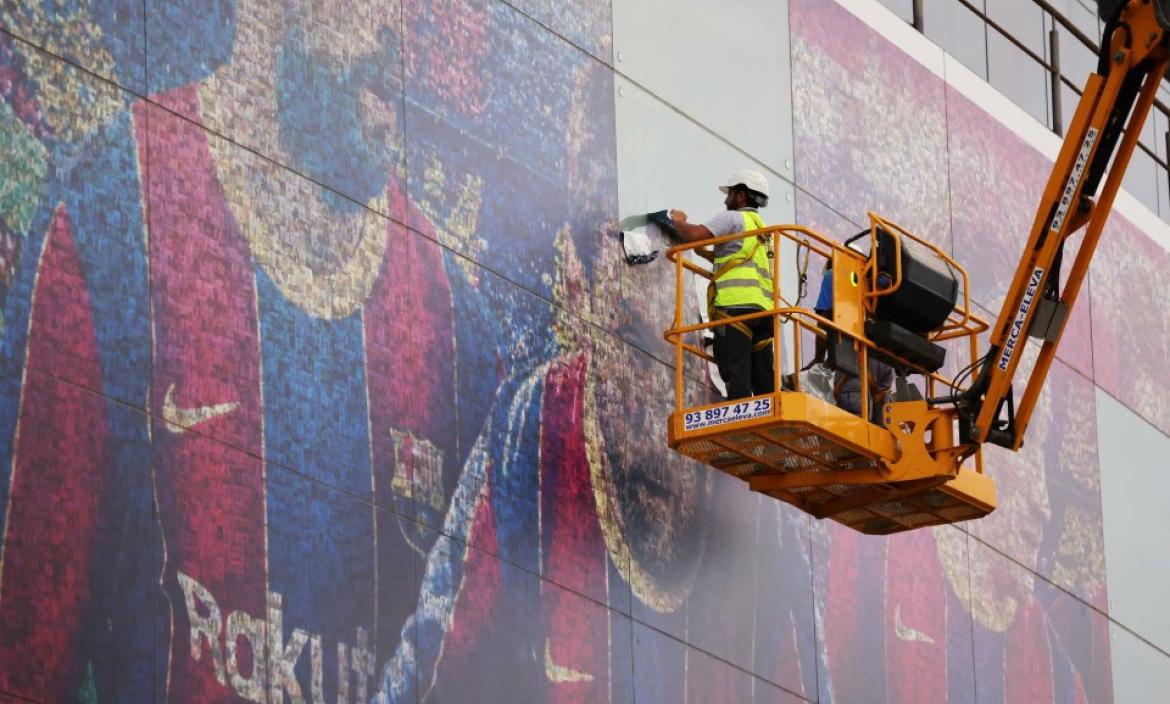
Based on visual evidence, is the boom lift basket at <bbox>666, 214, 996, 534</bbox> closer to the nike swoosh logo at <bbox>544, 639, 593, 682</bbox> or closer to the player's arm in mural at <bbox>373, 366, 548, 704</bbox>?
the player's arm in mural at <bbox>373, 366, 548, 704</bbox>

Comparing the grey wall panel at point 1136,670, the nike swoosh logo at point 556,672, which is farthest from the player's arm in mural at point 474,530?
the grey wall panel at point 1136,670

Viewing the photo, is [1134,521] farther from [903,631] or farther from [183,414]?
[183,414]

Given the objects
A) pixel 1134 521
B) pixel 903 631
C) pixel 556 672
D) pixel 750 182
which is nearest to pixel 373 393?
pixel 556 672

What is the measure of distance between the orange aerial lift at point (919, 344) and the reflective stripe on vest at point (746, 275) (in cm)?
16

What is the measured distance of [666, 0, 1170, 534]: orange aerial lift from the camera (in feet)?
55.0

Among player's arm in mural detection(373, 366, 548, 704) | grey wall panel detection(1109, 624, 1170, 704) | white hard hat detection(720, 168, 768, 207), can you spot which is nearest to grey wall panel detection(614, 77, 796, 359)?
white hard hat detection(720, 168, 768, 207)

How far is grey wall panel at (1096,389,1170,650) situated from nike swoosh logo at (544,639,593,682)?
10.0 metres

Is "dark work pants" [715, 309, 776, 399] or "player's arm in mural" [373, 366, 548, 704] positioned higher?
"dark work pants" [715, 309, 776, 399]

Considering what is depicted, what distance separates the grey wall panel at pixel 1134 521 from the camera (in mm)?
24953

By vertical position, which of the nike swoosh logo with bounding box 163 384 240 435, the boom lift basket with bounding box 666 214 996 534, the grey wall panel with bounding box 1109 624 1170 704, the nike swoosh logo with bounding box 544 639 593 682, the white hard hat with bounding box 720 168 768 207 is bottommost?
the nike swoosh logo with bounding box 544 639 593 682

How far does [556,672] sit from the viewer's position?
642 inches

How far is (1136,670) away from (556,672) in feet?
35.0

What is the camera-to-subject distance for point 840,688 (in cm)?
1975

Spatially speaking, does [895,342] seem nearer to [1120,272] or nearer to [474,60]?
[474,60]
